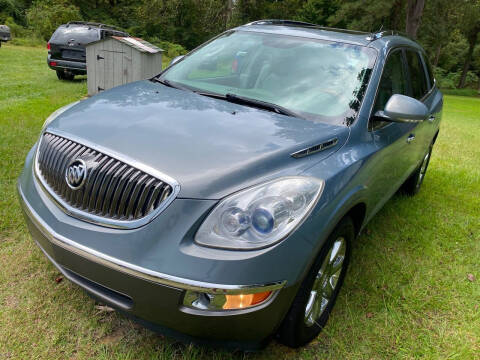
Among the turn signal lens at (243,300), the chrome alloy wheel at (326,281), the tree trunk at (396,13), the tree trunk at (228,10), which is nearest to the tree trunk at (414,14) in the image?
the tree trunk at (396,13)

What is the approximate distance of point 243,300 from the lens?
180cm

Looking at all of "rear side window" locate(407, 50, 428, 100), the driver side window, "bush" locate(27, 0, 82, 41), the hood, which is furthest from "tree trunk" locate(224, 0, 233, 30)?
the hood

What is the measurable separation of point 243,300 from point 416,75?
3.32 meters

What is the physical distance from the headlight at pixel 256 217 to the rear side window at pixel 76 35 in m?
10.6

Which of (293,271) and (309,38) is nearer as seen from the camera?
(293,271)

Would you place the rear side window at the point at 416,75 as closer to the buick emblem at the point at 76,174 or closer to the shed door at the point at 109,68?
the buick emblem at the point at 76,174

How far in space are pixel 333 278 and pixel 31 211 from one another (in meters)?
1.77

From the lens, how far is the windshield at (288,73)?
284 cm

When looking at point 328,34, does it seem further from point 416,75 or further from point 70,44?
point 70,44

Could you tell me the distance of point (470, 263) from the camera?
3652 mm

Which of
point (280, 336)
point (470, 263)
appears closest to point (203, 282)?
point (280, 336)

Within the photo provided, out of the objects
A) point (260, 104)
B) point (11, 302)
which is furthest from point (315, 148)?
point (11, 302)

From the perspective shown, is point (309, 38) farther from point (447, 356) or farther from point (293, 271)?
point (447, 356)

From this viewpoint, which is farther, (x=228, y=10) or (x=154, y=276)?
(x=228, y=10)
